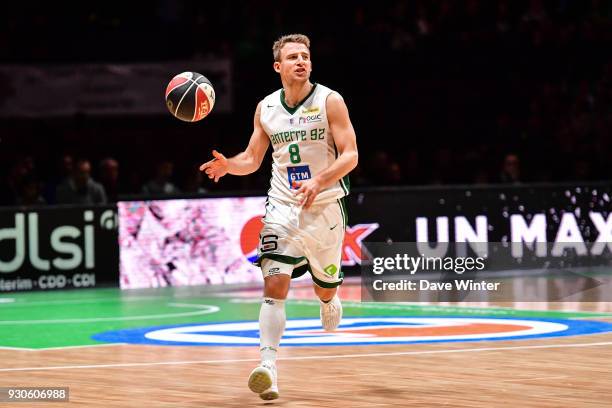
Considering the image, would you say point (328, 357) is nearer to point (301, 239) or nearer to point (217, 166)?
point (301, 239)

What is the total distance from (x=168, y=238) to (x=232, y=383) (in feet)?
29.3

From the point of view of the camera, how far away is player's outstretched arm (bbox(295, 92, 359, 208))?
27.3 feet

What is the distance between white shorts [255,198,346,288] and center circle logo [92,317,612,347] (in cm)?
235

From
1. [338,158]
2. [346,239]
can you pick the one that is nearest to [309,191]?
[338,158]

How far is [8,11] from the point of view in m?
22.2

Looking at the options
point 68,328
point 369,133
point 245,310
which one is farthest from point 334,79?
point 68,328

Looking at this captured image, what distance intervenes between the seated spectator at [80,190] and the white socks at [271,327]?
9.94 metres

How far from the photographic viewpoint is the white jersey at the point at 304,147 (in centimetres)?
889

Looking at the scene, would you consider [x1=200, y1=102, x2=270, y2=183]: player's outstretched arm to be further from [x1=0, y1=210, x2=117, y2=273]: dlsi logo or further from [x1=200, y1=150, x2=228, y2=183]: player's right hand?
[x1=0, y1=210, x2=117, y2=273]: dlsi logo

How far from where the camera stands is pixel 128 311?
1501 centimetres

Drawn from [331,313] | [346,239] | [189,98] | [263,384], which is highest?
[189,98]

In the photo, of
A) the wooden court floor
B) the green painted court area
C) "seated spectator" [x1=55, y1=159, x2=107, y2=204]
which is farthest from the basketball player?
"seated spectator" [x1=55, y1=159, x2=107, y2=204]

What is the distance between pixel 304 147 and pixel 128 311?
6613mm

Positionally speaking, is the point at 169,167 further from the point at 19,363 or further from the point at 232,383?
the point at 232,383
